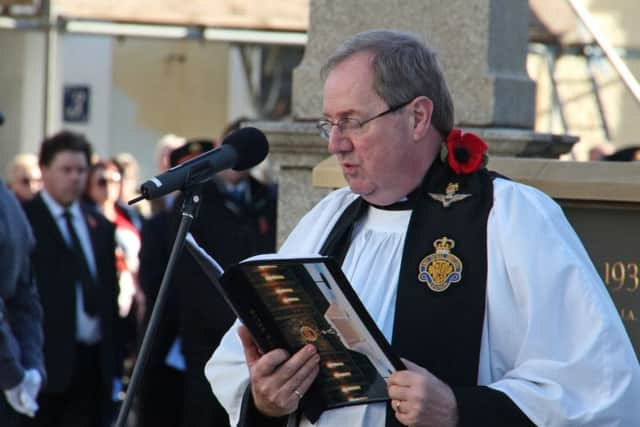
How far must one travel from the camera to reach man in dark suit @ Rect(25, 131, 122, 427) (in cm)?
813

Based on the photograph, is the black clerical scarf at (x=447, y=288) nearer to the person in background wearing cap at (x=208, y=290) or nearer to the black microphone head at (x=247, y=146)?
the black microphone head at (x=247, y=146)

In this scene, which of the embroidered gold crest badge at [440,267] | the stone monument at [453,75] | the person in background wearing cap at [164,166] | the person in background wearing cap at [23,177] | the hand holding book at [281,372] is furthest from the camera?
the person in background wearing cap at [23,177]

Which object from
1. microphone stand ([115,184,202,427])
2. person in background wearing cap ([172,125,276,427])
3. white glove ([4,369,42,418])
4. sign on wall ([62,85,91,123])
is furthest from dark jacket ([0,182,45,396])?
sign on wall ([62,85,91,123])

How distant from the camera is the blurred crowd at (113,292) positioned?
25.6ft

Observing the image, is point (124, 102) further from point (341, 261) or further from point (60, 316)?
point (341, 261)

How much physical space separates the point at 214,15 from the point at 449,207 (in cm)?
806

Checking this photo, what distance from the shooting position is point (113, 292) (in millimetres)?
8672

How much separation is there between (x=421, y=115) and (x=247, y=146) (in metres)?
0.41

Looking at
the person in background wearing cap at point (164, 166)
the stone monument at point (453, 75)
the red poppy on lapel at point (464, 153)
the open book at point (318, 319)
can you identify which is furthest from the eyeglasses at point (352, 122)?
the person in background wearing cap at point (164, 166)

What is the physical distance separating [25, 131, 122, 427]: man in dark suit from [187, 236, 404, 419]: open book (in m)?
4.81

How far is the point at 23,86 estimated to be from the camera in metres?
18.1

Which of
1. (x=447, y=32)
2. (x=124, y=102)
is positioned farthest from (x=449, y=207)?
(x=124, y=102)

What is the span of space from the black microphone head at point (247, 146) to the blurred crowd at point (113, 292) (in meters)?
3.91

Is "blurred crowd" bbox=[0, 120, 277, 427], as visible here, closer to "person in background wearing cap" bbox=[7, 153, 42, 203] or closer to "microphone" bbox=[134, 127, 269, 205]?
"person in background wearing cap" bbox=[7, 153, 42, 203]
